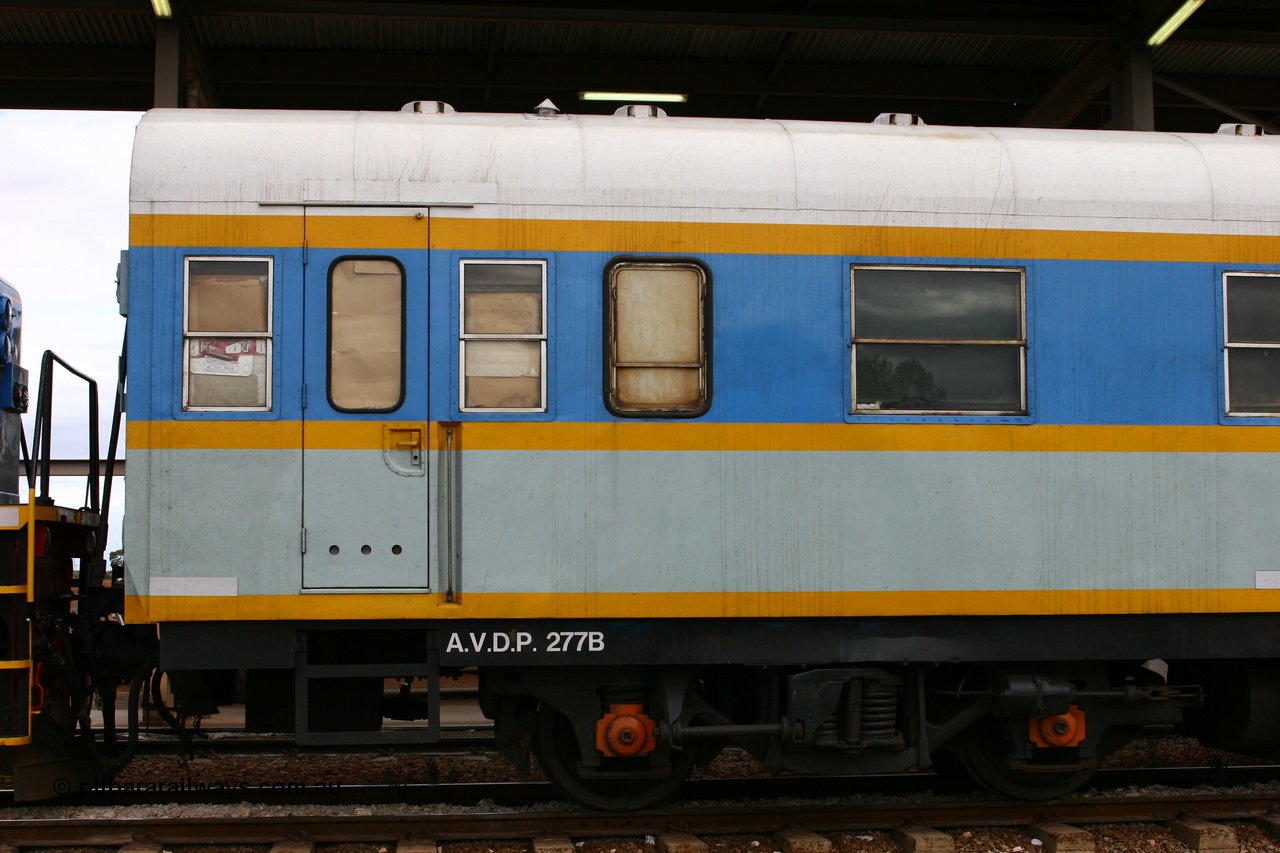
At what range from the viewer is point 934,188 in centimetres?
623

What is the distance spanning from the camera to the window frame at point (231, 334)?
5.79 meters

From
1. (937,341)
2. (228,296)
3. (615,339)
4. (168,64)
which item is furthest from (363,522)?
(168,64)

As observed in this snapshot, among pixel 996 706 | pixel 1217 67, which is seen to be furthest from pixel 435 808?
pixel 1217 67

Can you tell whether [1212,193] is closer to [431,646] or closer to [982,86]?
[431,646]

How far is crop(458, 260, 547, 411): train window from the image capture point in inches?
232

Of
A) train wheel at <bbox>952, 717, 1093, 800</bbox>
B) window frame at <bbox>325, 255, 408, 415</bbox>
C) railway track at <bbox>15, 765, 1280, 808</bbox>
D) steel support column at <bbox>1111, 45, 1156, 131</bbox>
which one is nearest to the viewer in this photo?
window frame at <bbox>325, 255, 408, 415</bbox>

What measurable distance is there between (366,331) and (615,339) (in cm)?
139

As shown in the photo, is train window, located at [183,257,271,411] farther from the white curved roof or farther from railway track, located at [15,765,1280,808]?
railway track, located at [15,765,1280,808]

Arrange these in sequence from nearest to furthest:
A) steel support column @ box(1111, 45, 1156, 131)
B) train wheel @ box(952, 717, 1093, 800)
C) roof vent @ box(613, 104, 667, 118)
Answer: roof vent @ box(613, 104, 667, 118) < train wheel @ box(952, 717, 1093, 800) < steel support column @ box(1111, 45, 1156, 131)

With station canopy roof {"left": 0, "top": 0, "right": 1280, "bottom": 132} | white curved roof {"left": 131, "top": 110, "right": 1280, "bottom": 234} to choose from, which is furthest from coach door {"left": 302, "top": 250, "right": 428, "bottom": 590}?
station canopy roof {"left": 0, "top": 0, "right": 1280, "bottom": 132}

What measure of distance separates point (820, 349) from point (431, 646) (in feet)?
9.06

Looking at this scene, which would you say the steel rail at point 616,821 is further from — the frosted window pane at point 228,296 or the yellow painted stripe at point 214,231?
the yellow painted stripe at point 214,231

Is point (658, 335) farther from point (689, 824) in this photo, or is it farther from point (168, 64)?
point (168, 64)

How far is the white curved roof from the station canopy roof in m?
5.36
